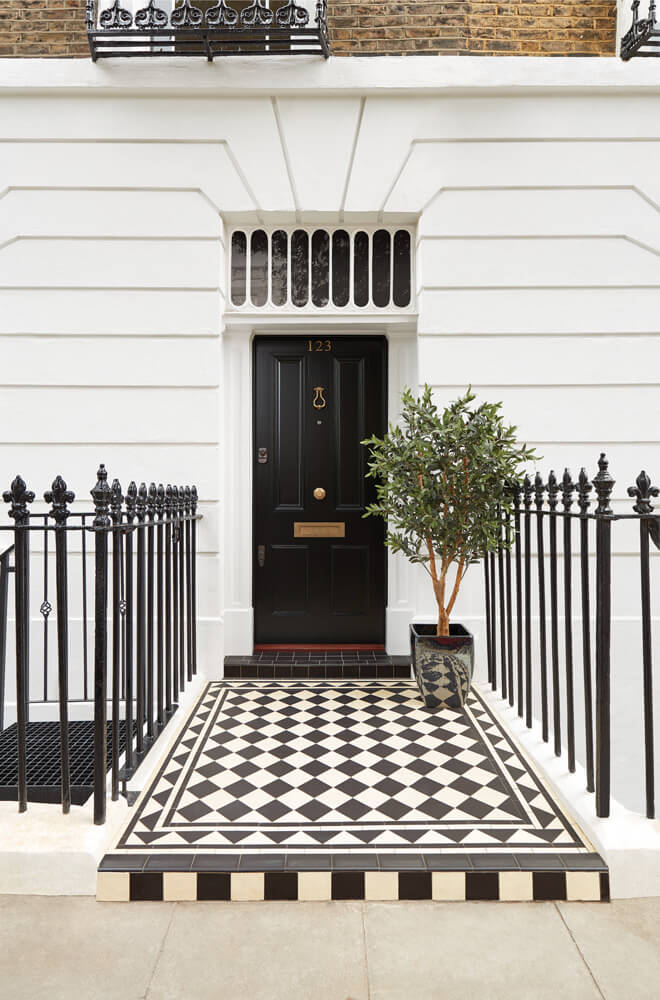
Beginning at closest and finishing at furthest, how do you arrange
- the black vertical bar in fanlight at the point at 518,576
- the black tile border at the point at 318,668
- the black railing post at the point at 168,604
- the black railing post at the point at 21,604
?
the black railing post at the point at 21,604 → the black railing post at the point at 168,604 → the black vertical bar in fanlight at the point at 518,576 → the black tile border at the point at 318,668

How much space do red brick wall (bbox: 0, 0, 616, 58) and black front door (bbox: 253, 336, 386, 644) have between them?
2085 millimetres

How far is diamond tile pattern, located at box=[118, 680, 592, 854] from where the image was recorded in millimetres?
2496

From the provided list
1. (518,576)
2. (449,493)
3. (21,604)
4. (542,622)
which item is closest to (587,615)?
(542,622)

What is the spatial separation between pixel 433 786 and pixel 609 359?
3.20 meters

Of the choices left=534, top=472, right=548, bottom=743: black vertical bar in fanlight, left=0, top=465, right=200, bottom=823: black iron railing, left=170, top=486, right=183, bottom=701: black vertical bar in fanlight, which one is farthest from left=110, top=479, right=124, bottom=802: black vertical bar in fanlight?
left=534, top=472, right=548, bottom=743: black vertical bar in fanlight

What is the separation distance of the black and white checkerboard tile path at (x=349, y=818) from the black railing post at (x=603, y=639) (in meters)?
0.23

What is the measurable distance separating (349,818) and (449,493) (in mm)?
1874

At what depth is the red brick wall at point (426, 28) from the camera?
466 centimetres

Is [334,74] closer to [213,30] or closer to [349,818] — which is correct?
[213,30]

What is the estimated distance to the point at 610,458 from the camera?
464 cm

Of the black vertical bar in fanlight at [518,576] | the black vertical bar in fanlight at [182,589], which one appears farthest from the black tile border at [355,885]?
the black vertical bar in fanlight at [182,589]

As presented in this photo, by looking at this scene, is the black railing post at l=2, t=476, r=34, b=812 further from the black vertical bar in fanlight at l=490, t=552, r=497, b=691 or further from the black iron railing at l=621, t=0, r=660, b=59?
the black iron railing at l=621, t=0, r=660, b=59

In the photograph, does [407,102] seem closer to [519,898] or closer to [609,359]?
[609,359]

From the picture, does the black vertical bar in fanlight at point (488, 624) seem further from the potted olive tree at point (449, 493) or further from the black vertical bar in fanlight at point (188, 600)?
the black vertical bar in fanlight at point (188, 600)
